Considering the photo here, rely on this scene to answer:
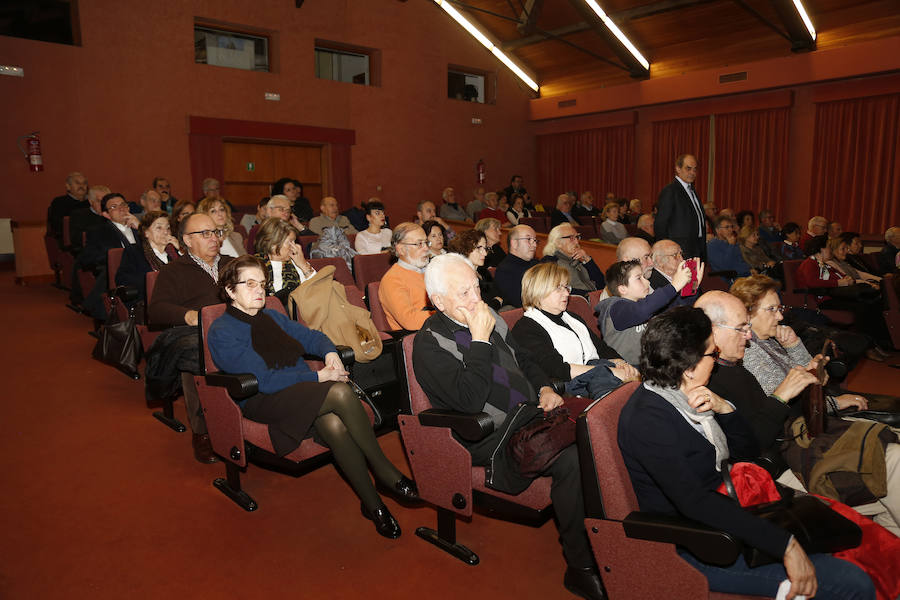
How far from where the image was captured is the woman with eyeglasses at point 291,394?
7.59 feet

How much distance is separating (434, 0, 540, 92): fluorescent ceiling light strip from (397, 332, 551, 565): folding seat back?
11.7m

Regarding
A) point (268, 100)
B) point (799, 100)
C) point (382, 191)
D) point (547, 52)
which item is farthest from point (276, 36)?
point (799, 100)

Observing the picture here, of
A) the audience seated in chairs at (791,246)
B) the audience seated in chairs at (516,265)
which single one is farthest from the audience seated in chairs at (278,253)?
the audience seated in chairs at (791,246)

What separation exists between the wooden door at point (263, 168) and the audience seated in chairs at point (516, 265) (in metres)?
7.01

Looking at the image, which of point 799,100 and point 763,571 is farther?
point 799,100

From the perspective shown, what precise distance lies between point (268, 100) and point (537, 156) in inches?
256

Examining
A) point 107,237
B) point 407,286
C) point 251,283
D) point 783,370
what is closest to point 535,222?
point 107,237

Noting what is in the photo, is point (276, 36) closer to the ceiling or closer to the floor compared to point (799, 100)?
closer to the ceiling

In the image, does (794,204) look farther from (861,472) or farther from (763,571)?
(763,571)

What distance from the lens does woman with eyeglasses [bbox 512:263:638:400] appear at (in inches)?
99.1

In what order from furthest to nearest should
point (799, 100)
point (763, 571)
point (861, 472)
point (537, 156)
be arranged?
1. point (537, 156)
2. point (799, 100)
3. point (861, 472)
4. point (763, 571)

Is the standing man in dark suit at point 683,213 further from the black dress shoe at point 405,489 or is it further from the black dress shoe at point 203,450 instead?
the black dress shoe at point 203,450

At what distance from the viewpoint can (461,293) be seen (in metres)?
2.14

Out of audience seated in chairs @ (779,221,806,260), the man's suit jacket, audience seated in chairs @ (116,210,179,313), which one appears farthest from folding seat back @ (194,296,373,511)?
audience seated in chairs @ (779,221,806,260)
